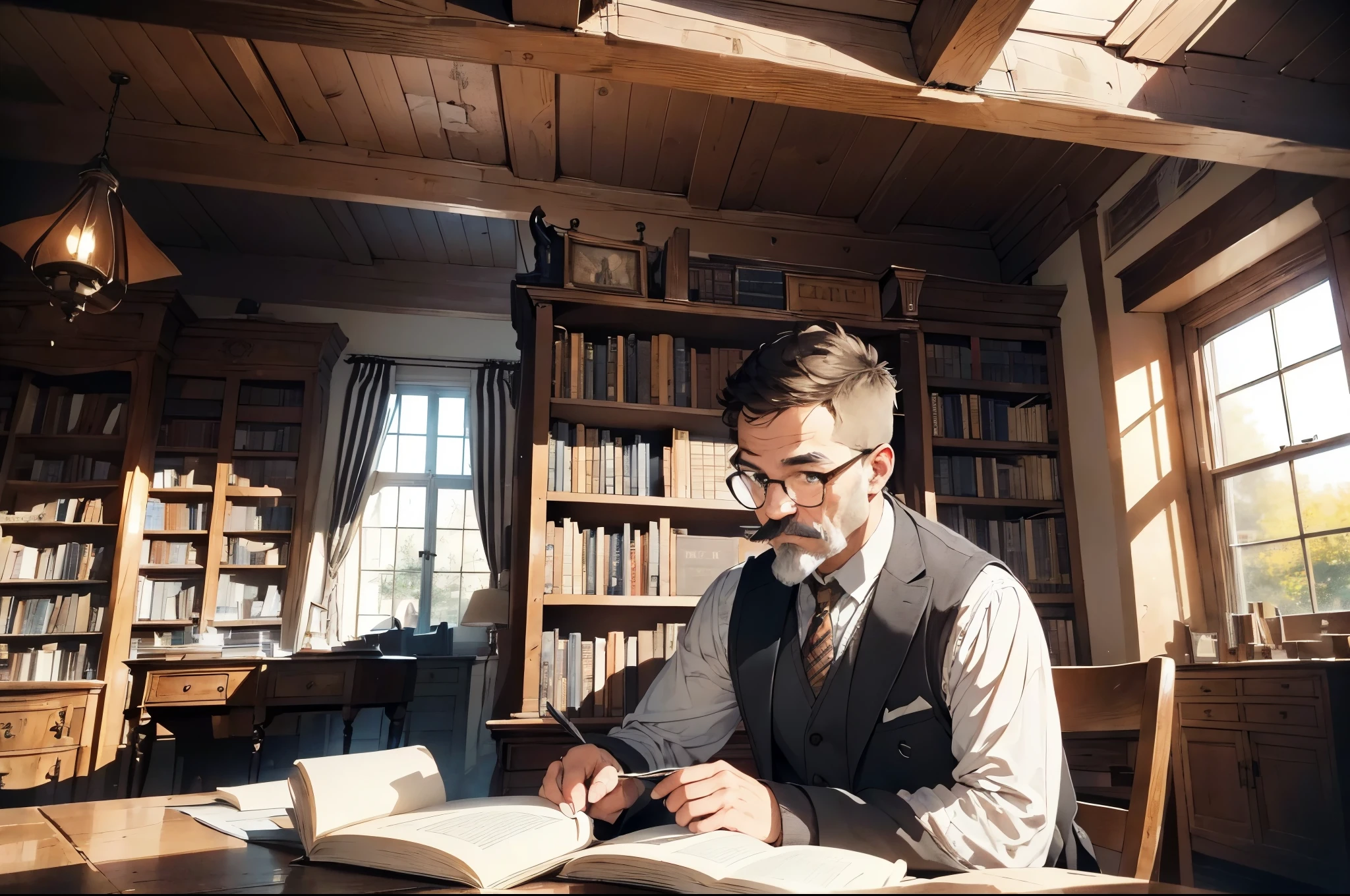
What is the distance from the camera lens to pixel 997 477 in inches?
157


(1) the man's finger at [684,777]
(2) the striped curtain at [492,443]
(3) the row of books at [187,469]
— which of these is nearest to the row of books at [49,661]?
(3) the row of books at [187,469]

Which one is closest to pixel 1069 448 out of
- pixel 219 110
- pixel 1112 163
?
pixel 1112 163

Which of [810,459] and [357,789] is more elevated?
[810,459]

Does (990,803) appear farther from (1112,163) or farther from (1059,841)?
(1112,163)

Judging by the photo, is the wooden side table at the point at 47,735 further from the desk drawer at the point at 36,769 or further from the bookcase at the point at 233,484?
the bookcase at the point at 233,484

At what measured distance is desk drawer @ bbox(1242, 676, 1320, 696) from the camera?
111 inches

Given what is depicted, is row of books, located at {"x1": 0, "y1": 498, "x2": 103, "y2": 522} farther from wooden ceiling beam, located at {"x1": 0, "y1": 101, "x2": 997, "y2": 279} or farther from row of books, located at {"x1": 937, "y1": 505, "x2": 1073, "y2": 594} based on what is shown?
row of books, located at {"x1": 937, "y1": 505, "x2": 1073, "y2": 594}

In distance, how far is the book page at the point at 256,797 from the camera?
1307 mm

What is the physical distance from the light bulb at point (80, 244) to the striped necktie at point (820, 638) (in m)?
2.86

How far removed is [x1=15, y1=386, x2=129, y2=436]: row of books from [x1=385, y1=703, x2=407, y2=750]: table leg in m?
2.38

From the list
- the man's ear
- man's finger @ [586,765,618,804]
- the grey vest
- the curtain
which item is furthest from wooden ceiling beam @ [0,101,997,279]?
man's finger @ [586,765,618,804]

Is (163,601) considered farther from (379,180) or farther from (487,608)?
(379,180)

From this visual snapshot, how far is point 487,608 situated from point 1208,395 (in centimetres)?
386

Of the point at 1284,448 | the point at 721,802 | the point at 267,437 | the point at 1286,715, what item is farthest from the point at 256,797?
the point at 267,437
